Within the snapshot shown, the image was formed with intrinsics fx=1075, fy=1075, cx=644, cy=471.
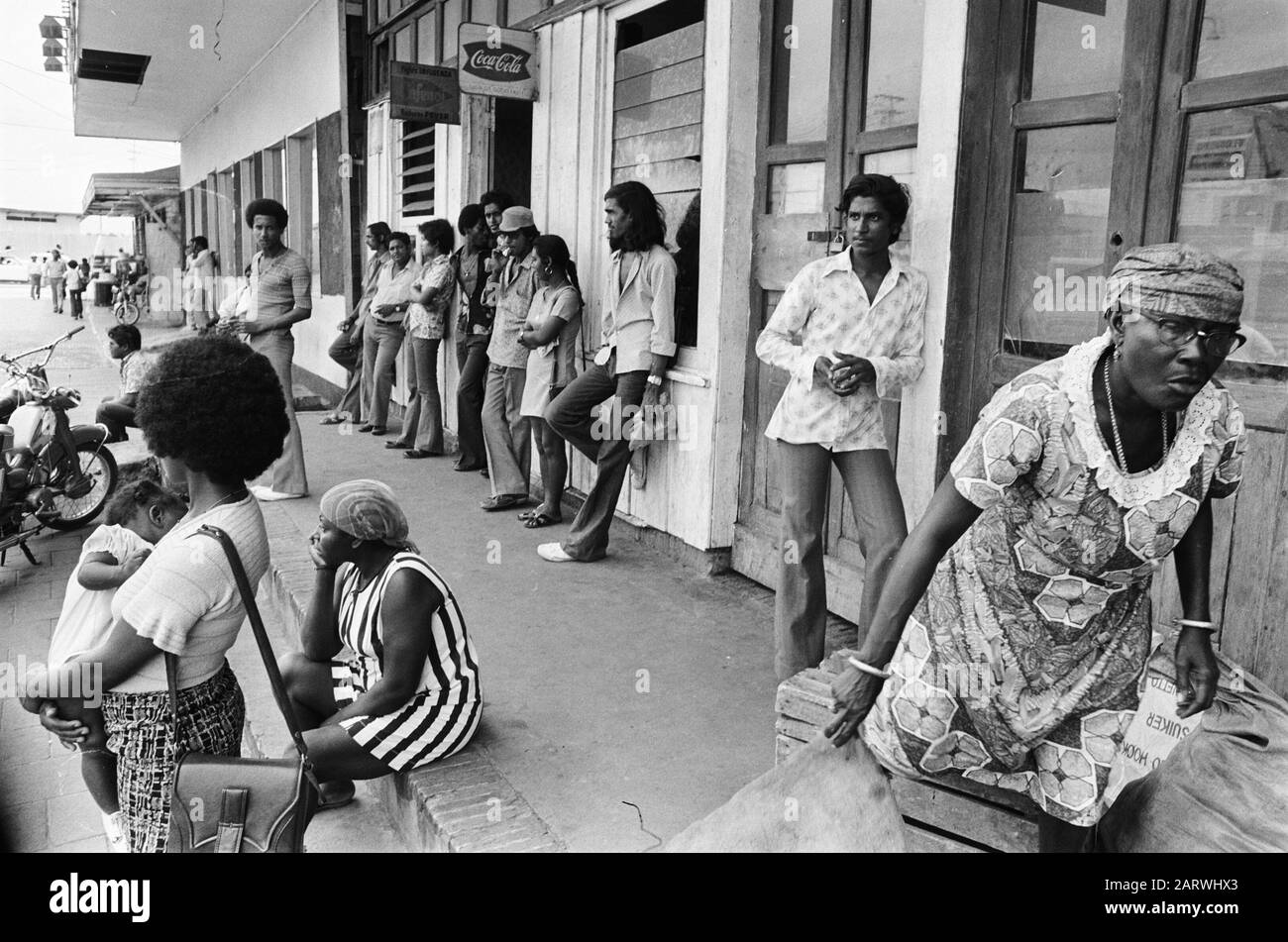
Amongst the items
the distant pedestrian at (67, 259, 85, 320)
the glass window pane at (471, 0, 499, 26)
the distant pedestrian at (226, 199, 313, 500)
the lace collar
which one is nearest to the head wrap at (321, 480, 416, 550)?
the lace collar

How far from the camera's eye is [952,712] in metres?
2.15

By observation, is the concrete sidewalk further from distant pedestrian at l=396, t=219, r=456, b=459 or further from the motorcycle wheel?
distant pedestrian at l=396, t=219, r=456, b=459

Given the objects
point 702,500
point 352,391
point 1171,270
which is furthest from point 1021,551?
point 352,391

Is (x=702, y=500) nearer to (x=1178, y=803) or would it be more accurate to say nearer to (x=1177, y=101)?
(x=1177, y=101)

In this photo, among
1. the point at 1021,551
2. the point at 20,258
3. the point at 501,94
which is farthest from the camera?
the point at 20,258

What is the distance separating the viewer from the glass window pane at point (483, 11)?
25.3 feet

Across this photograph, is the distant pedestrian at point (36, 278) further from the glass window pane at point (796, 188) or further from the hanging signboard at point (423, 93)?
the glass window pane at point (796, 188)

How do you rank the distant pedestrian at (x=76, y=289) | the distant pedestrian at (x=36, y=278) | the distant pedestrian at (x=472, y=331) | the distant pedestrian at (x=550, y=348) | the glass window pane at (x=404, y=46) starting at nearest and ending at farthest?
the distant pedestrian at (x=550, y=348), the distant pedestrian at (x=472, y=331), the glass window pane at (x=404, y=46), the distant pedestrian at (x=76, y=289), the distant pedestrian at (x=36, y=278)

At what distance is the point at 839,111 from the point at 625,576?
92.8 inches

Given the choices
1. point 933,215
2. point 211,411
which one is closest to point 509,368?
point 933,215

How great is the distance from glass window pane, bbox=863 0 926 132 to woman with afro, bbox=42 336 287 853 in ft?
8.93

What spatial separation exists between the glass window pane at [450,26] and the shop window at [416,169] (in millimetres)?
603

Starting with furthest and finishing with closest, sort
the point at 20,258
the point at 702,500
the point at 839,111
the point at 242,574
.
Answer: the point at 20,258 < the point at 702,500 < the point at 839,111 < the point at 242,574

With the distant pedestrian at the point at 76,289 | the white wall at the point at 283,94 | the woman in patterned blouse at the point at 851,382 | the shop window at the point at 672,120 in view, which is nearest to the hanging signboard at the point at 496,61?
the shop window at the point at 672,120
